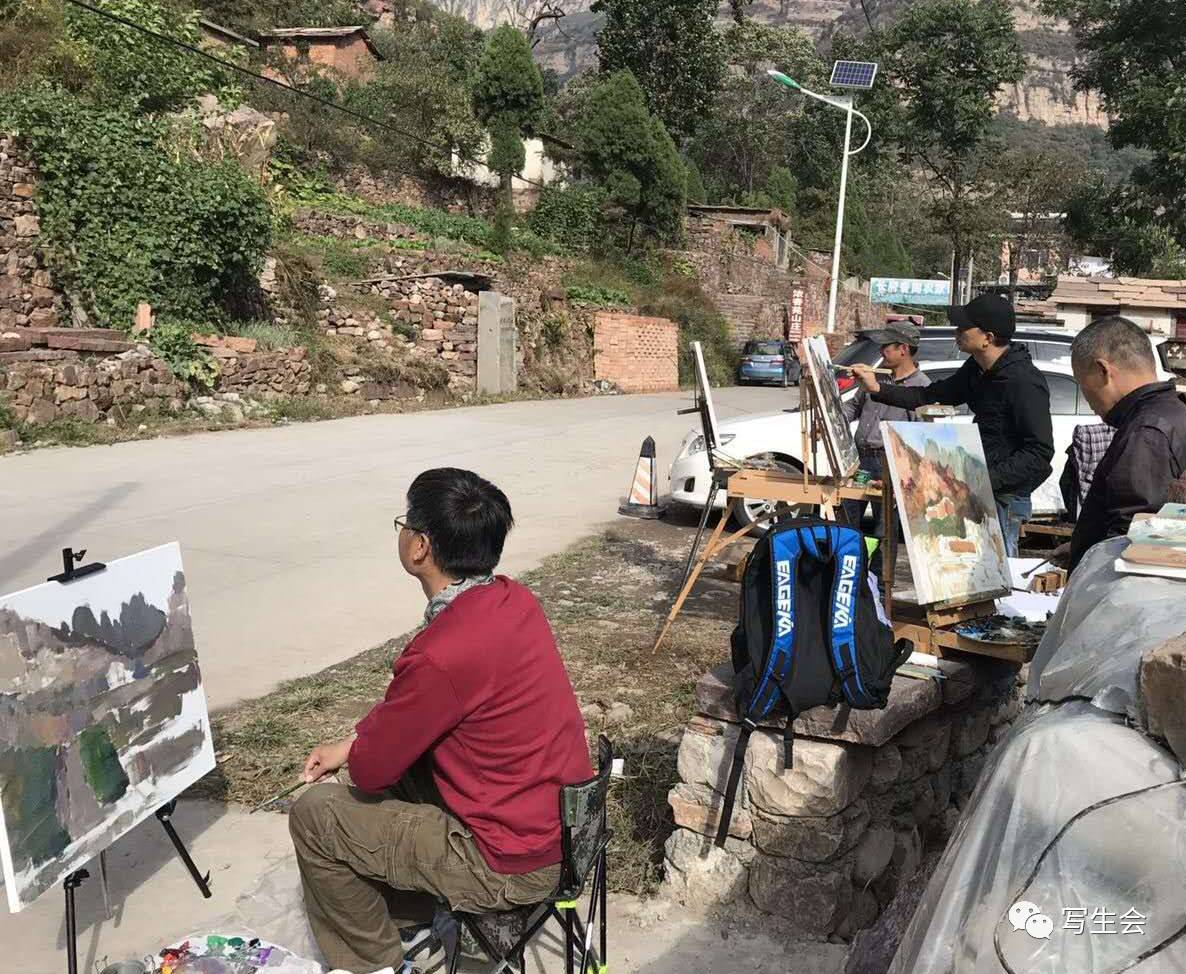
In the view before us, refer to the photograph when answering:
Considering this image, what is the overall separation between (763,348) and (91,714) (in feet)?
102

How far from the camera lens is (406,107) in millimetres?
34469

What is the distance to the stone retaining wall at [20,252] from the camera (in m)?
16.2

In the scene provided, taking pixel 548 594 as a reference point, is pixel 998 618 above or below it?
above

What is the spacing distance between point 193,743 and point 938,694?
254 cm

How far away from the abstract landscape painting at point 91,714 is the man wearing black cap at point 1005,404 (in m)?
3.50

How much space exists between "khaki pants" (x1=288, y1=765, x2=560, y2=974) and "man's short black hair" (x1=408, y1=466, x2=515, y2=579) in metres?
0.67

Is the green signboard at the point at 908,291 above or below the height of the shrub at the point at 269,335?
above

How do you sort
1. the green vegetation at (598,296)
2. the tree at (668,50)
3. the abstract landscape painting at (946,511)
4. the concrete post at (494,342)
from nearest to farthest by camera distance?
the abstract landscape painting at (946,511) → the concrete post at (494,342) → the green vegetation at (598,296) → the tree at (668,50)

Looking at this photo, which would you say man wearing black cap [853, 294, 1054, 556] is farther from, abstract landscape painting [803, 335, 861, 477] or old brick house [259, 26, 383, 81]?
old brick house [259, 26, 383, 81]

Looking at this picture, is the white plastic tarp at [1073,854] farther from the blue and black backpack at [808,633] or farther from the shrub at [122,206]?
the shrub at [122,206]

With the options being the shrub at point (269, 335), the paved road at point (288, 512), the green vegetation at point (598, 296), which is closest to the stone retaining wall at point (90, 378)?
the shrub at point (269, 335)

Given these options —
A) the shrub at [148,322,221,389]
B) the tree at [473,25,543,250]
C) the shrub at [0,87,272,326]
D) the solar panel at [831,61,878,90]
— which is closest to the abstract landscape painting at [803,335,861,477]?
the shrub at [148,322,221,389]

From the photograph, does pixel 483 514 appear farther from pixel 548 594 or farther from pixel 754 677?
pixel 548 594

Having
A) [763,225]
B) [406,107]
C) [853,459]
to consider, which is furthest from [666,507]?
[763,225]
